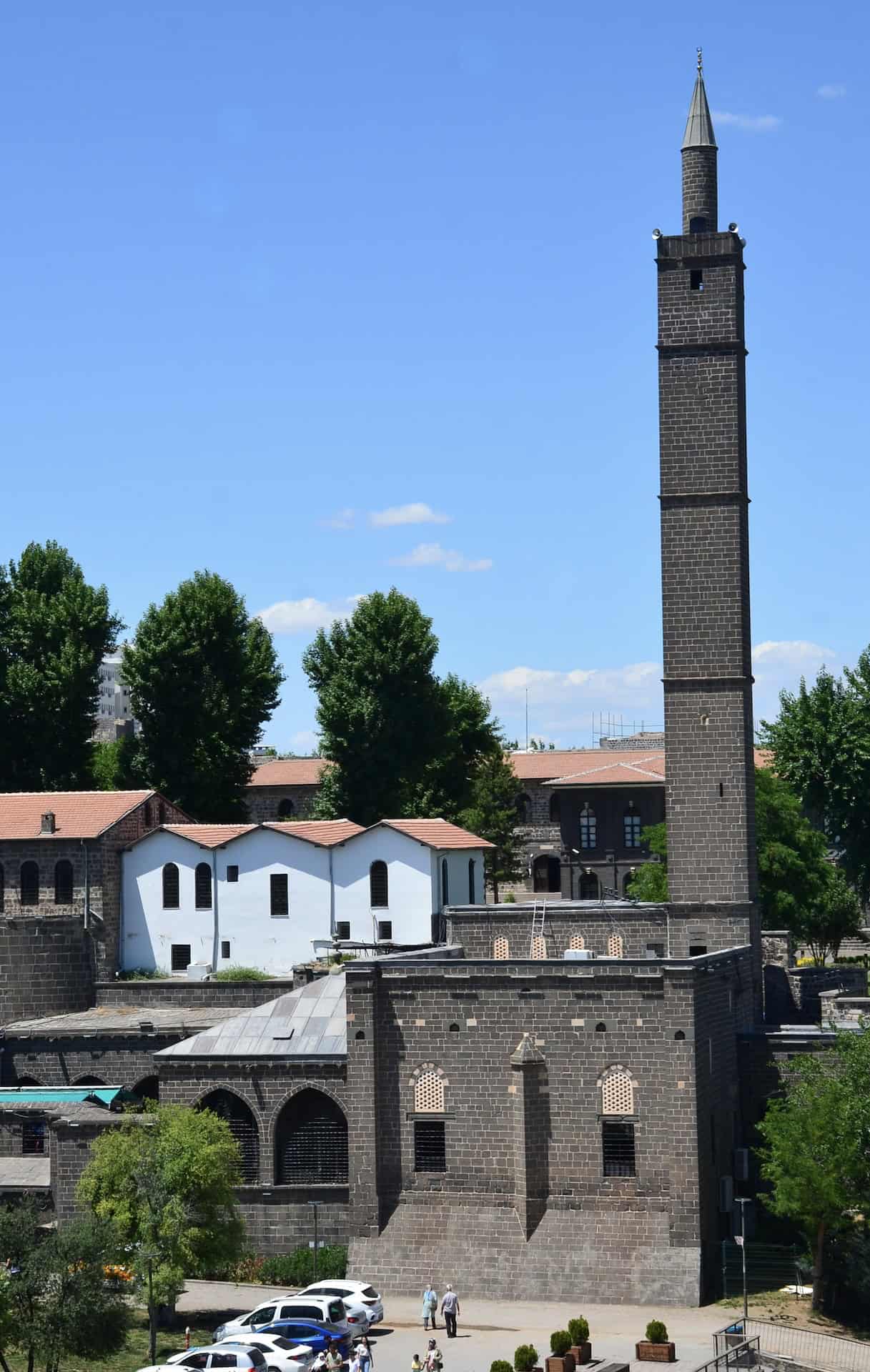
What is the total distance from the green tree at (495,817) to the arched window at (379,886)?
24.6m

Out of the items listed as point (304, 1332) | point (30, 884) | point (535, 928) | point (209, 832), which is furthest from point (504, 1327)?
point (30, 884)

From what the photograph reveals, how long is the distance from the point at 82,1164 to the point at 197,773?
109 ft

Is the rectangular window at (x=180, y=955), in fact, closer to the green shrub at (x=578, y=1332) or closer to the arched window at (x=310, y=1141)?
the arched window at (x=310, y=1141)

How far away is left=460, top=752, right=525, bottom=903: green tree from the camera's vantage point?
8912 centimetres

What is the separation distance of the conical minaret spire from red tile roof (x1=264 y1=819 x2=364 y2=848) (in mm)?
23154

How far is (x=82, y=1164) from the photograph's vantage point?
43.5 meters

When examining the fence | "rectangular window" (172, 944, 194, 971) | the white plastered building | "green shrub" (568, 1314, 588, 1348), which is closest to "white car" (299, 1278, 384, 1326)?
"green shrub" (568, 1314, 588, 1348)

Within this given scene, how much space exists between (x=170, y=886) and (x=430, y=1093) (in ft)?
73.7

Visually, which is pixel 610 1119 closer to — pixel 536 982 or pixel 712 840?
pixel 536 982

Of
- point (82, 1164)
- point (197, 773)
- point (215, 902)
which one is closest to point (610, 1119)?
point (82, 1164)

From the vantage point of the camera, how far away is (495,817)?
9031 cm

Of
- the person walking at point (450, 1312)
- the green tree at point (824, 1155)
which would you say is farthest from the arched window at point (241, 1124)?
the green tree at point (824, 1155)

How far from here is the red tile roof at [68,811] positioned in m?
62.3

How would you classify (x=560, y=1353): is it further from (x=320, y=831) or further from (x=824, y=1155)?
(x=320, y=831)
